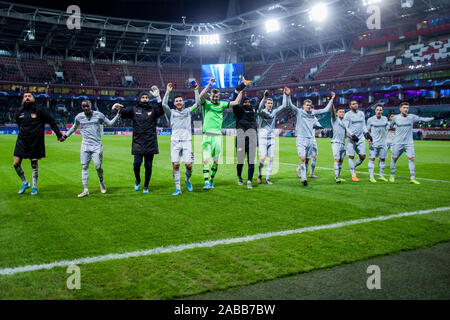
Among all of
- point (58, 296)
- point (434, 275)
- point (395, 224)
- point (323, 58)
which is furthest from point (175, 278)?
point (323, 58)

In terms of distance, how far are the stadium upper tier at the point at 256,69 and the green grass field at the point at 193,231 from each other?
44.8m

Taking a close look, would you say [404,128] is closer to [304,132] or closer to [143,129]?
[304,132]

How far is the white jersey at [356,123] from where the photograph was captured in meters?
10.5

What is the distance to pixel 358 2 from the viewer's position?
45000 millimetres

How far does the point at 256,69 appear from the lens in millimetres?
71250

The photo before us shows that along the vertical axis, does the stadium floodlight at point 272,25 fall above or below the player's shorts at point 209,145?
above

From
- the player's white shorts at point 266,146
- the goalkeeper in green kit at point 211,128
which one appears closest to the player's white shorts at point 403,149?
the player's white shorts at point 266,146

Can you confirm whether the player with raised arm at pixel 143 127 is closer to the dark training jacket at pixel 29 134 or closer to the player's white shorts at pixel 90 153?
the player's white shorts at pixel 90 153

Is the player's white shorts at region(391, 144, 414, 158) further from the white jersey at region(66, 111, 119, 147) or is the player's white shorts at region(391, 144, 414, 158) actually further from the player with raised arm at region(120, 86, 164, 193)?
the white jersey at region(66, 111, 119, 147)

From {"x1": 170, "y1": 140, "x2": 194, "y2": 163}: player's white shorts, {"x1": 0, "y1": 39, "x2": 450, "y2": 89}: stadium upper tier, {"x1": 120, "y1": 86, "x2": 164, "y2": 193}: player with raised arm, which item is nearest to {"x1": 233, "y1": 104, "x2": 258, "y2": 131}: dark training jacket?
{"x1": 170, "y1": 140, "x2": 194, "y2": 163}: player's white shorts

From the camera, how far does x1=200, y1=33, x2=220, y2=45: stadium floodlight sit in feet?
207

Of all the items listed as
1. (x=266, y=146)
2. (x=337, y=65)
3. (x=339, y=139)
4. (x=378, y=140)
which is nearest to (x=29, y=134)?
(x=266, y=146)

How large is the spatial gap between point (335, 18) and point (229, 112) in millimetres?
21673
